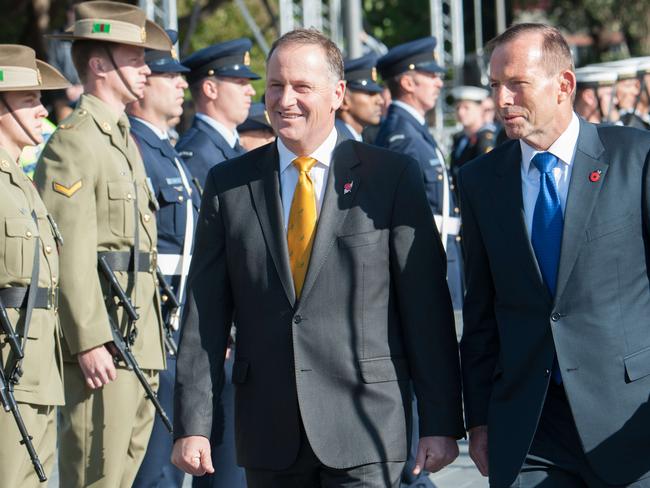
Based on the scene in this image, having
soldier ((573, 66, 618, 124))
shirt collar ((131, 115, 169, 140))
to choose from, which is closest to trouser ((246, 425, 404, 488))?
shirt collar ((131, 115, 169, 140))

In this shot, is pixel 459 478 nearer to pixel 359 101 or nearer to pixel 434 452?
pixel 359 101

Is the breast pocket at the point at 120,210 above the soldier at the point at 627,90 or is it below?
below

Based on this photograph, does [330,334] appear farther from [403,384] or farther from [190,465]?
[190,465]

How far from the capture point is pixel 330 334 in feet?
13.5

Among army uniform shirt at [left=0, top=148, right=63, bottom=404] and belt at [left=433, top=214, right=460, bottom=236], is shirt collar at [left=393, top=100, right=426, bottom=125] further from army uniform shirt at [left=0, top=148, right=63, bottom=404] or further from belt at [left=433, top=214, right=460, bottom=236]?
army uniform shirt at [left=0, top=148, right=63, bottom=404]

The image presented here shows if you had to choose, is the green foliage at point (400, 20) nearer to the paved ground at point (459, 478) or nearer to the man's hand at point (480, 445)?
the paved ground at point (459, 478)

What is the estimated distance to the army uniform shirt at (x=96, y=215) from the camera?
555 cm

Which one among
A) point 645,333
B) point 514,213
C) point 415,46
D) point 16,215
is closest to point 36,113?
point 16,215

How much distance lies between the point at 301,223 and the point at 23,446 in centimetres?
153

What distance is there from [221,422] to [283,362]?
2.08 meters

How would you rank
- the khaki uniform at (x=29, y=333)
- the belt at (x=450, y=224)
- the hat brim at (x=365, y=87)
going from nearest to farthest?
the khaki uniform at (x=29, y=333) → the belt at (x=450, y=224) → the hat brim at (x=365, y=87)

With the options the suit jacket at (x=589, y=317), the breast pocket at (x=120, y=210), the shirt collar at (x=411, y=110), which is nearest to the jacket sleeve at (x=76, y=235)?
the breast pocket at (x=120, y=210)

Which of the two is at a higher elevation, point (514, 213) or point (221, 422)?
point (514, 213)

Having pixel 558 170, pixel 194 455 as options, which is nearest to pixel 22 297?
pixel 194 455
